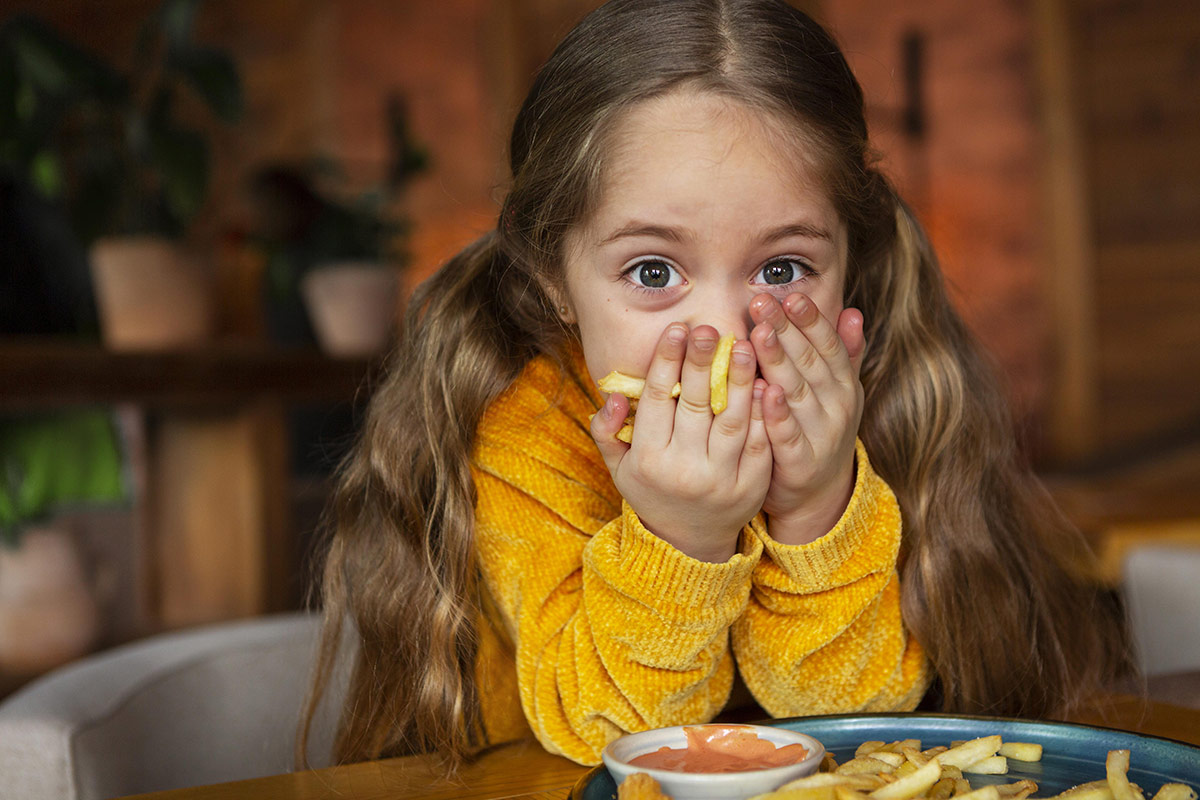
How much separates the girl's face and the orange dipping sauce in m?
0.33

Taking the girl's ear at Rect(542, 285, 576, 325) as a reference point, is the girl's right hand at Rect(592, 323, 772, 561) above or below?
below

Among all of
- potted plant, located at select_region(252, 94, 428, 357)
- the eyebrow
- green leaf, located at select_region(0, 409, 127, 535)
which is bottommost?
green leaf, located at select_region(0, 409, 127, 535)

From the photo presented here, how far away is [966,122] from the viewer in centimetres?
452

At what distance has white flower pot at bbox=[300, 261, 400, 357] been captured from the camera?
248cm

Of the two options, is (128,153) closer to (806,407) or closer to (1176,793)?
(806,407)

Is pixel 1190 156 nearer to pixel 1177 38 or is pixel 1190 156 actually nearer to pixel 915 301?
pixel 1177 38

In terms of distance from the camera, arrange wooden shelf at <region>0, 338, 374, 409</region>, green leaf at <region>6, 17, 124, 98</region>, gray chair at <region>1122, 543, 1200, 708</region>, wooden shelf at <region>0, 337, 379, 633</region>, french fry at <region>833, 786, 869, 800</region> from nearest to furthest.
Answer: french fry at <region>833, 786, 869, 800</region>
gray chair at <region>1122, 543, 1200, 708</region>
wooden shelf at <region>0, 338, 374, 409</region>
green leaf at <region>6, 17, 124, 98</region>
wooden shelf at <region>0, 337, 379, 633</region>

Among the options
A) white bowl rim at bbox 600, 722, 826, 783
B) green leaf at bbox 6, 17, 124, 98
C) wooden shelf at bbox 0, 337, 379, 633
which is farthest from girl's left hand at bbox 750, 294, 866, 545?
green leaf at bbox 6, 17, 124, 98

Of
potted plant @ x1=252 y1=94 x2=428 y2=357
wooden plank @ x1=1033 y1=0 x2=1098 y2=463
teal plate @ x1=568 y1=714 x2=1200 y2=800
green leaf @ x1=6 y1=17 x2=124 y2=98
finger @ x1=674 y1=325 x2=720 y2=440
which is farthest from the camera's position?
wooden plank @ x1=1033 y1=0 x2=1098 y2=463

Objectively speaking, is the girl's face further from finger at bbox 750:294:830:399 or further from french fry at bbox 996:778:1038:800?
french fry at bbox 996:778:1038:800

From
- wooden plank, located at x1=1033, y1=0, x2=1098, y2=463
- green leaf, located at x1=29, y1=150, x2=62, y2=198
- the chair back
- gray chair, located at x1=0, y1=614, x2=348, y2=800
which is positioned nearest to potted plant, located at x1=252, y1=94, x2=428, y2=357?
green leaf, located at x1=29, y1=150, x2=62, y2=198

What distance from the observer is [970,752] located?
68 cm

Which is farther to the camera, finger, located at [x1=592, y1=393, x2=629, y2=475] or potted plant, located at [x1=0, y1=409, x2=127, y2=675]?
potted plant, located at [x1=0, y1=409, x2=127, y2=675]

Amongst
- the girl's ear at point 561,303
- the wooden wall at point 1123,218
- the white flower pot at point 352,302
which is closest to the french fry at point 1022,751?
the girl's ear at point 561,303
